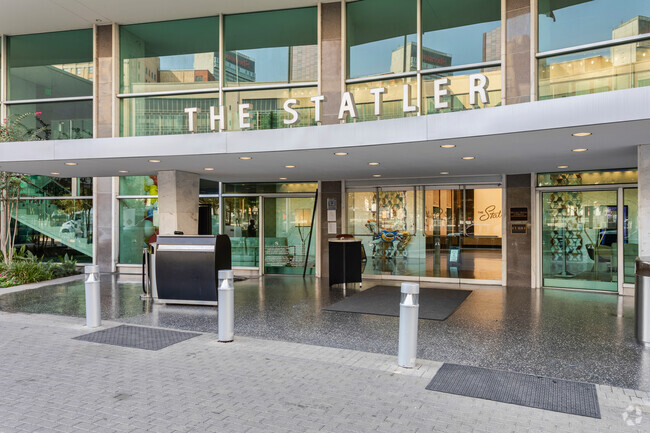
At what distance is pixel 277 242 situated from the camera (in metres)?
13.3

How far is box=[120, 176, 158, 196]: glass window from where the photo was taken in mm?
14047

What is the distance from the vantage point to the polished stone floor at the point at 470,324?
18.0ft

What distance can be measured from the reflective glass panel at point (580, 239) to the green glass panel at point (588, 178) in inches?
10.4

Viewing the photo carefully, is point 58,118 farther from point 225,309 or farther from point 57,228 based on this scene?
point 225,309

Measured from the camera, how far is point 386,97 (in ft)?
38.9

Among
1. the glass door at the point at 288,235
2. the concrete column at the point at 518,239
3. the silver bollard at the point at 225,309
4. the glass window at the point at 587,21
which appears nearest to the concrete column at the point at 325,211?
the glass door at the point at 288,235

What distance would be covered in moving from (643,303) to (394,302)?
4.13 m

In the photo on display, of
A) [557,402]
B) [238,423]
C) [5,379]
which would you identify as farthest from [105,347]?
[557,402]

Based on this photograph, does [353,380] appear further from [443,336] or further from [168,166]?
[168,166]

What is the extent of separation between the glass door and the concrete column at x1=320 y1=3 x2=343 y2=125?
2683mm

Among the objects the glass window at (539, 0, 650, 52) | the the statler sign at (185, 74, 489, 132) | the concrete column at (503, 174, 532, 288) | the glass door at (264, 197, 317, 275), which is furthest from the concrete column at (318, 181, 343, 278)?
the glass window at (539, 0, 650, 52)

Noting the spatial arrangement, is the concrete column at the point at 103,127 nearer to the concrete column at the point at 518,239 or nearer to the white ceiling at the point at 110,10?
the white ceiling at the point at 110,10

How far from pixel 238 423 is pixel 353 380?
55.0 inches

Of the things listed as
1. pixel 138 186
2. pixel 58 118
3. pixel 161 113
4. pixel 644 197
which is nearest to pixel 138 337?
pixel 644 197
